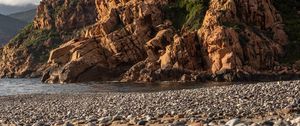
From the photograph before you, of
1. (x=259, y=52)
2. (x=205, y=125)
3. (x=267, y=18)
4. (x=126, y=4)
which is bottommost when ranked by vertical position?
(x=205, y=125)

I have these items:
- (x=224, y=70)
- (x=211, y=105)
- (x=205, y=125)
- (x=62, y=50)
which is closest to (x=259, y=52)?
(x=224, y=70)

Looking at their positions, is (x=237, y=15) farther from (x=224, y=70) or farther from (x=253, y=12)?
(x=224, y=70)

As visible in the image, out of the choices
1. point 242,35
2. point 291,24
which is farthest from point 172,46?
point 291,24

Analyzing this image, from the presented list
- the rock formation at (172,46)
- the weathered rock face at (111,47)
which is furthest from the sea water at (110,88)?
the weathered rock face at (111,47)

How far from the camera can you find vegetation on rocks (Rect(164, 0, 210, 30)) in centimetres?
11441

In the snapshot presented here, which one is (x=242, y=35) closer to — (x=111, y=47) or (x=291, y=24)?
(x=291, y=24)

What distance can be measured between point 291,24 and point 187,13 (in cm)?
2697

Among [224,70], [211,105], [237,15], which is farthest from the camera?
[237,15]

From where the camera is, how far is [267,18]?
108 meters

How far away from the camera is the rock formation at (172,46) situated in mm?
96188

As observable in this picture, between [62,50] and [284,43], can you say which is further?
[62,50]

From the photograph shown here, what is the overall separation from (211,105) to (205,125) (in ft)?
28.4

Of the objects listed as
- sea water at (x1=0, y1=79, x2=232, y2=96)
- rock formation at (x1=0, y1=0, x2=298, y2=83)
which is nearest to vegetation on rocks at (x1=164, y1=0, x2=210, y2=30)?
rock formation at (x1=0, y1=0, x2=298, y2=83)

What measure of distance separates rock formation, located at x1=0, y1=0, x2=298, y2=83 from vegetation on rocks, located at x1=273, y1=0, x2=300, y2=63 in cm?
194
